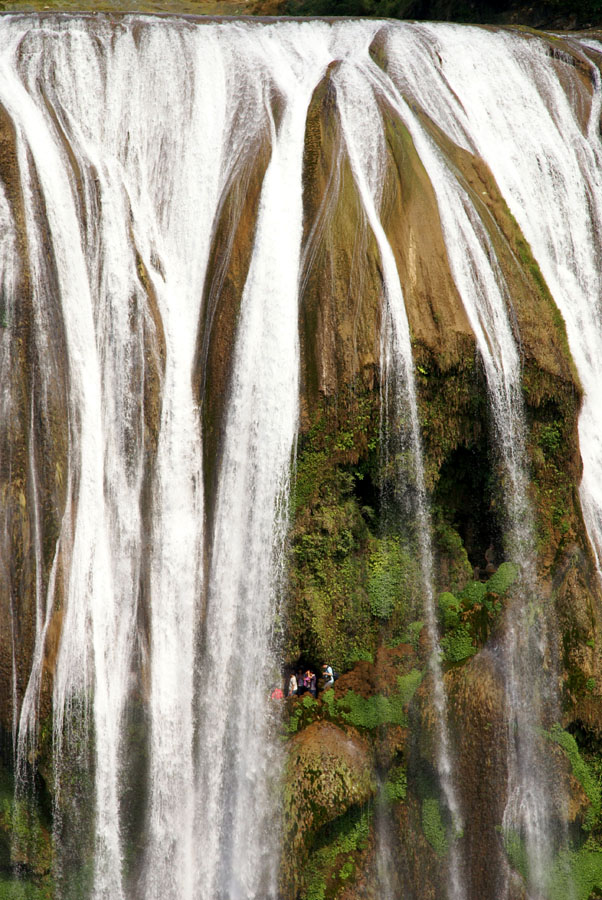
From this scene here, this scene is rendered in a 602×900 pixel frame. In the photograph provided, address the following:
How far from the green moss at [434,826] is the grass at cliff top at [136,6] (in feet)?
59.9

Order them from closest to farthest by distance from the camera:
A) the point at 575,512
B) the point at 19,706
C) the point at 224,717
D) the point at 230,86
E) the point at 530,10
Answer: the point at 19,706
the point at 224,717
the point at 575,512
the point at 230,86
the point at 530,10

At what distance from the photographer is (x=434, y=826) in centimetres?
1094

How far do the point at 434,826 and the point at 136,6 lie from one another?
20674 mm

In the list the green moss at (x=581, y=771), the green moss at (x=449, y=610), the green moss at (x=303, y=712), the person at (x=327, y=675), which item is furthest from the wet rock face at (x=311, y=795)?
the green moss at (x=581, y=771)

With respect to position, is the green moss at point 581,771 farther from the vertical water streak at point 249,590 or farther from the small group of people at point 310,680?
the vertical water streak at point 249,590

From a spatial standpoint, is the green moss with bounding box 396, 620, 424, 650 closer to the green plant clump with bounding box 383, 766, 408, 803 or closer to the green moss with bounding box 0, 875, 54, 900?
the green plant clump with bounding box 383, 766, 408, 803

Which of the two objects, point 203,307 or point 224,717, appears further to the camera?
point 203,307

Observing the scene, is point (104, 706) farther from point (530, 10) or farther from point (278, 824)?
point (530, 10)

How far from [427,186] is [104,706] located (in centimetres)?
1004

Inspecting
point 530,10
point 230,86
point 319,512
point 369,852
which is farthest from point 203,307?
point 530,10

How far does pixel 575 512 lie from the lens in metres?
11.8

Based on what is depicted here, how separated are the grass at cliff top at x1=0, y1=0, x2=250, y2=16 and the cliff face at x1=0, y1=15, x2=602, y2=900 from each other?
8.37m

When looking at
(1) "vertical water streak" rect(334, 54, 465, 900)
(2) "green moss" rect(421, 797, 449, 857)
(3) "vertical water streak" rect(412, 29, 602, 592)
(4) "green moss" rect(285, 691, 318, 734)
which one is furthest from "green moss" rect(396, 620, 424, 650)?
(3) "vertical water streak" rect(412, 29, 602, 592)

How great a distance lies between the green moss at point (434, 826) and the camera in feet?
35.7
